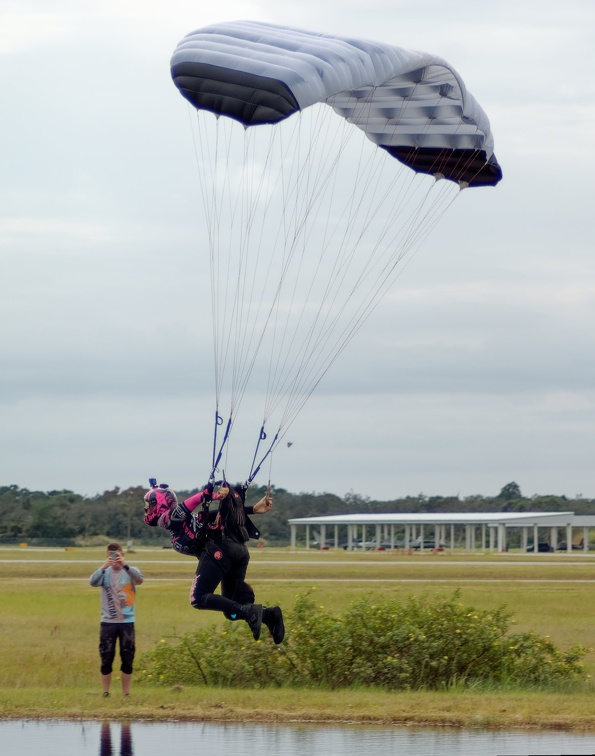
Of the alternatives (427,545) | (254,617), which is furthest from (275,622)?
(427,545)

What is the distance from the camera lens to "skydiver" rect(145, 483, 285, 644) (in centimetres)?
1245

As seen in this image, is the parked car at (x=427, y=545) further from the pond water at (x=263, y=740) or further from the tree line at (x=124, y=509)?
the pond water at (x=263, y=740)

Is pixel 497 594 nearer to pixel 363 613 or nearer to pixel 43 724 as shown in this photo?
pixel 363 613

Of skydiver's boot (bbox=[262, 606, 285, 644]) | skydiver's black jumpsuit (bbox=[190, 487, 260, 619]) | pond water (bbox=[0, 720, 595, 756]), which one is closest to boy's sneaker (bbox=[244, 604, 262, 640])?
skydiver's black jumpsuit (bbox=[190, 487, 260, 619])

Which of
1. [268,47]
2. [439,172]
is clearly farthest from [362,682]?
[268,47]

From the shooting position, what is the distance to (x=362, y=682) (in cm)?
1534

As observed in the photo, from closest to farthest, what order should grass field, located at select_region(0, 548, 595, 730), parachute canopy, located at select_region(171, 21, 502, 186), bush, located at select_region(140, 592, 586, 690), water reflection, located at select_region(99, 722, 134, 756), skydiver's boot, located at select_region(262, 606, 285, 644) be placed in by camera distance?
1. water reflection, located at select_region(99, 722, 134, 756)
2. parachute canopy, located at select_region(171, 21, 502, 186)
3. grass field, located at select_region(0, 548, 595, 730)
4. skydiver's boot, located at select_region(262, 606, 285, 644)
5. bush, located at select_region(140, 592, 586, 690)

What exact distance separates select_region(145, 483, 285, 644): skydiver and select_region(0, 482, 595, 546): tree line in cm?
9557

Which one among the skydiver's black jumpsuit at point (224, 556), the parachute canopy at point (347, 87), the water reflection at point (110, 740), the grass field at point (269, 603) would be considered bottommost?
the grass field at point (269, 603)

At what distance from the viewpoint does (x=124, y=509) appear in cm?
12575

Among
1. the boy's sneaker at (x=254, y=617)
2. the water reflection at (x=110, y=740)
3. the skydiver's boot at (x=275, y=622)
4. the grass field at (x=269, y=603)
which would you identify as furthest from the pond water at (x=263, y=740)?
the skydiver's boot at (x=275, y=622)

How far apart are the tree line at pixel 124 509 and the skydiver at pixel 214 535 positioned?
95.6 metres

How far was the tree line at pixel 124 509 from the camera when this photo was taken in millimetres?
122181

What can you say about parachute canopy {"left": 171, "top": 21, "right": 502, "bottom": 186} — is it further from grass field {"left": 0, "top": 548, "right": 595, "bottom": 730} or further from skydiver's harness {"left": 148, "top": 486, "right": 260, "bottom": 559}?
grass field {"left": 0, "top": 548, "right": 595, "bottom": 730}
